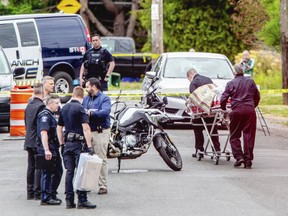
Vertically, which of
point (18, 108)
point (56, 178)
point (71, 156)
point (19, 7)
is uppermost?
point (71, 156)

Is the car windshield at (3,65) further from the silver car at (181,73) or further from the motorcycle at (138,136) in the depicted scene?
the motorcycle at (138,136)

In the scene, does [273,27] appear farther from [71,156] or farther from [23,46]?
[71,156]

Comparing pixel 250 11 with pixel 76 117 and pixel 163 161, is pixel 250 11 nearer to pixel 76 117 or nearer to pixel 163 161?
pixel 163 161

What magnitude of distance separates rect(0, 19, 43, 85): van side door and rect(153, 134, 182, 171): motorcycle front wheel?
12784mm

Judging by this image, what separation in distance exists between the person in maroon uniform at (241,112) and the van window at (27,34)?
1251cm

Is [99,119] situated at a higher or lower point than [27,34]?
higher

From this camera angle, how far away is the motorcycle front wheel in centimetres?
1731

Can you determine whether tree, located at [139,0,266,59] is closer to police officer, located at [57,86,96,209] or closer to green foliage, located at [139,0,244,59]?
green foliage, located at [139,0,244,59]

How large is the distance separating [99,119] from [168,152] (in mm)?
2420

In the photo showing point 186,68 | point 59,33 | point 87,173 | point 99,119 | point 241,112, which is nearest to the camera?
point 87,173

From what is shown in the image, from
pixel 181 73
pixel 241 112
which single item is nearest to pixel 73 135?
pixel 241 112

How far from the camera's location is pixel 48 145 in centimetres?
1435

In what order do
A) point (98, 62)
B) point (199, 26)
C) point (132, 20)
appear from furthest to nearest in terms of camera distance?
point (132, 20), point (199, 26), point (98, 62)

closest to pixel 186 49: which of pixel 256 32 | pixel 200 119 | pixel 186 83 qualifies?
pixel 256 32
